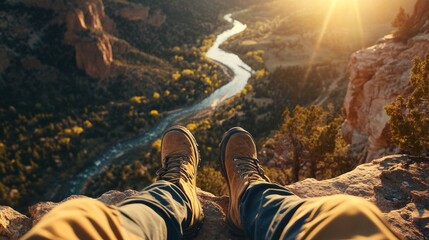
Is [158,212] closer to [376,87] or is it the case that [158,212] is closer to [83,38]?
[376,87]

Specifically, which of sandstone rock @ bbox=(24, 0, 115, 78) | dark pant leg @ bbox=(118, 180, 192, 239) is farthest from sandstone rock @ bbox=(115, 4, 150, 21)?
dark pant leg @ bbox=(118, 180, 192, 239)

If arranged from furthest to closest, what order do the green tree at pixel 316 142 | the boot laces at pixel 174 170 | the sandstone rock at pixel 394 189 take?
the green tree at pixel 316 142 → the boot laces at pixel 174 170 → the sandstone rock at pixel 394 189

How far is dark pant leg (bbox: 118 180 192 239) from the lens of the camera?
2.75m

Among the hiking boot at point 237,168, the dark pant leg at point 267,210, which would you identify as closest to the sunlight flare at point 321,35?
the hiking boot at point 237,168

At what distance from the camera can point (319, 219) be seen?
7.45 feet

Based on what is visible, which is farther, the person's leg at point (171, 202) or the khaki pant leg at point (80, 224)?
the person's leg at point (171, 202)

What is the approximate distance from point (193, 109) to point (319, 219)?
5523 cm

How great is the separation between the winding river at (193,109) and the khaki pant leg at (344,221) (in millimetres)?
37312

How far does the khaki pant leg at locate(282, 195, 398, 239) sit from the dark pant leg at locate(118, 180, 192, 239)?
1341mm

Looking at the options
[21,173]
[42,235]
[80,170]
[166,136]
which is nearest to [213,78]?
[80,170]

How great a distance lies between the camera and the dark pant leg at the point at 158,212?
2752 mm

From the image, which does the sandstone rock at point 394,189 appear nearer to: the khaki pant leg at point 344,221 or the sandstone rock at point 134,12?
the khaki pant leg at point 344,221

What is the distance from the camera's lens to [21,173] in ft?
116

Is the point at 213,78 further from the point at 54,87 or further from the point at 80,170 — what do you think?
the point at 80,170
